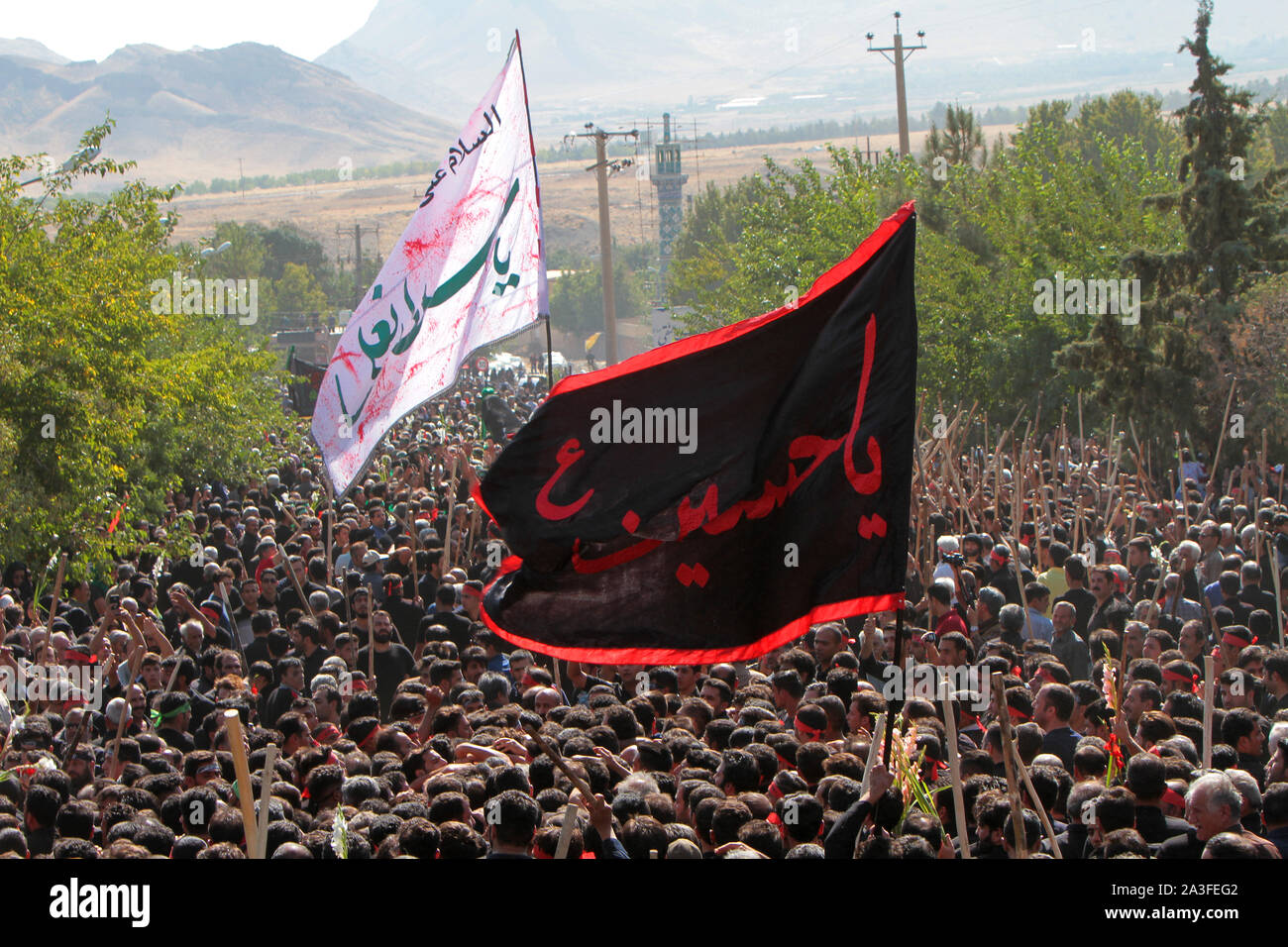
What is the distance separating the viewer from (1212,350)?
17875mm

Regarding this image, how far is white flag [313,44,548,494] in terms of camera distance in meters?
9.62

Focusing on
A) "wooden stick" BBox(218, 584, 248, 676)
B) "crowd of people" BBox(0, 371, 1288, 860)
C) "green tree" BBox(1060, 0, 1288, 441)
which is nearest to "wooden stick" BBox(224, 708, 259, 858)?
"crowd of people" BBox(0, 371, 1288, 860)

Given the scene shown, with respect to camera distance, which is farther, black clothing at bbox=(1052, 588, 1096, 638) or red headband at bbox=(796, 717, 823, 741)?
black clothing at bbox=(1052, 588, 1096, 638)

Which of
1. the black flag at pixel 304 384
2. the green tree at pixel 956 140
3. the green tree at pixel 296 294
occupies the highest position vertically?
the green tree at pixel 296 294

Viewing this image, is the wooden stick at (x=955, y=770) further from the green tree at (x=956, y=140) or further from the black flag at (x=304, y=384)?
the green tree at (x=956, y=140)

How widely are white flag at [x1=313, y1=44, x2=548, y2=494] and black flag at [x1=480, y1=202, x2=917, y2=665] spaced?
12.9 ft

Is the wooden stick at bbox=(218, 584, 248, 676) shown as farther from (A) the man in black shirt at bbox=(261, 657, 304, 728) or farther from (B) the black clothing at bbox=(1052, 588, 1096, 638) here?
(B) the black clothing at bbox=(1052, 588, 1096, 638)

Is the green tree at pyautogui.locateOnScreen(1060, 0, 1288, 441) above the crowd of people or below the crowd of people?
above

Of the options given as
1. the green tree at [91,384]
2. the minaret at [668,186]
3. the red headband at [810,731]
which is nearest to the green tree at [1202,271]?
the green tree at [91,384]

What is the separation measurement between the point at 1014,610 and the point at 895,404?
14.4 ft

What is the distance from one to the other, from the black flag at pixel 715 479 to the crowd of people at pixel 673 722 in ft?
1.89

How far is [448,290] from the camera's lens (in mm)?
9883

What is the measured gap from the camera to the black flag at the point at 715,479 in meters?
5.32

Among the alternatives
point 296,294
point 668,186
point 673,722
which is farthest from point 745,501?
point 668,186
